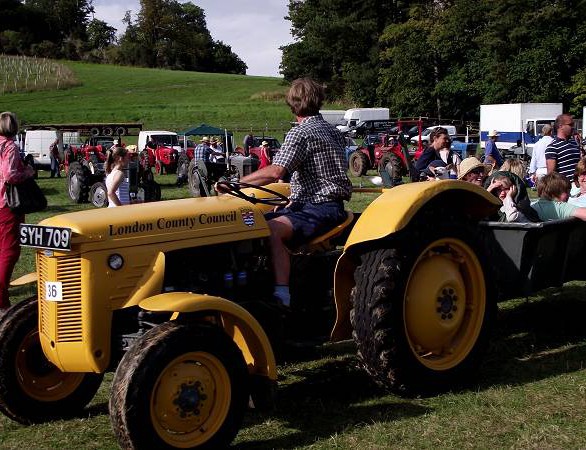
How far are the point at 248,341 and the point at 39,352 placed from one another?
1.26 metres

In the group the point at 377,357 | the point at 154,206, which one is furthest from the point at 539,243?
the point at 154,206

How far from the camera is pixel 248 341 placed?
4152 millimetres

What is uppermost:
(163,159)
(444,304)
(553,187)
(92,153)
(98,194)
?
(553,187)

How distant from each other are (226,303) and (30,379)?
1.35m

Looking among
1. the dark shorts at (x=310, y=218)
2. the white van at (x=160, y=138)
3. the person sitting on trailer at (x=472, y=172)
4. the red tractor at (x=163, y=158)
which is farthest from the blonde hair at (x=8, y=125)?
the white van at (x=160, y=138)

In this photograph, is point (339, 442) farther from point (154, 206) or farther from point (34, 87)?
point (34, 87)

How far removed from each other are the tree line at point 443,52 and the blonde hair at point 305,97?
44.8m

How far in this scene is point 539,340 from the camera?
597 centimetres

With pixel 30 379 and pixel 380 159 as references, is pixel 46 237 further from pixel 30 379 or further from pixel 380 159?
pixel 380 159

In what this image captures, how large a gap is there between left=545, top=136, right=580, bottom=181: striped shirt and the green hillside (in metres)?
39.0

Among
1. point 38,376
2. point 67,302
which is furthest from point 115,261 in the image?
point 38,376

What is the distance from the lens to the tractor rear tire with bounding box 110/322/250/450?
3.64 meters

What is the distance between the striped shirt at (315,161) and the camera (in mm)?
4680

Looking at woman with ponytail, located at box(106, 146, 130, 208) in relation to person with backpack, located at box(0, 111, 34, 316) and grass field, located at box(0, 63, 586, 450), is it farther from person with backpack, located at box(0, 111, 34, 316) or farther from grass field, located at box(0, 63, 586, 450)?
grass field, located at box(0, 63, 586, 450)
